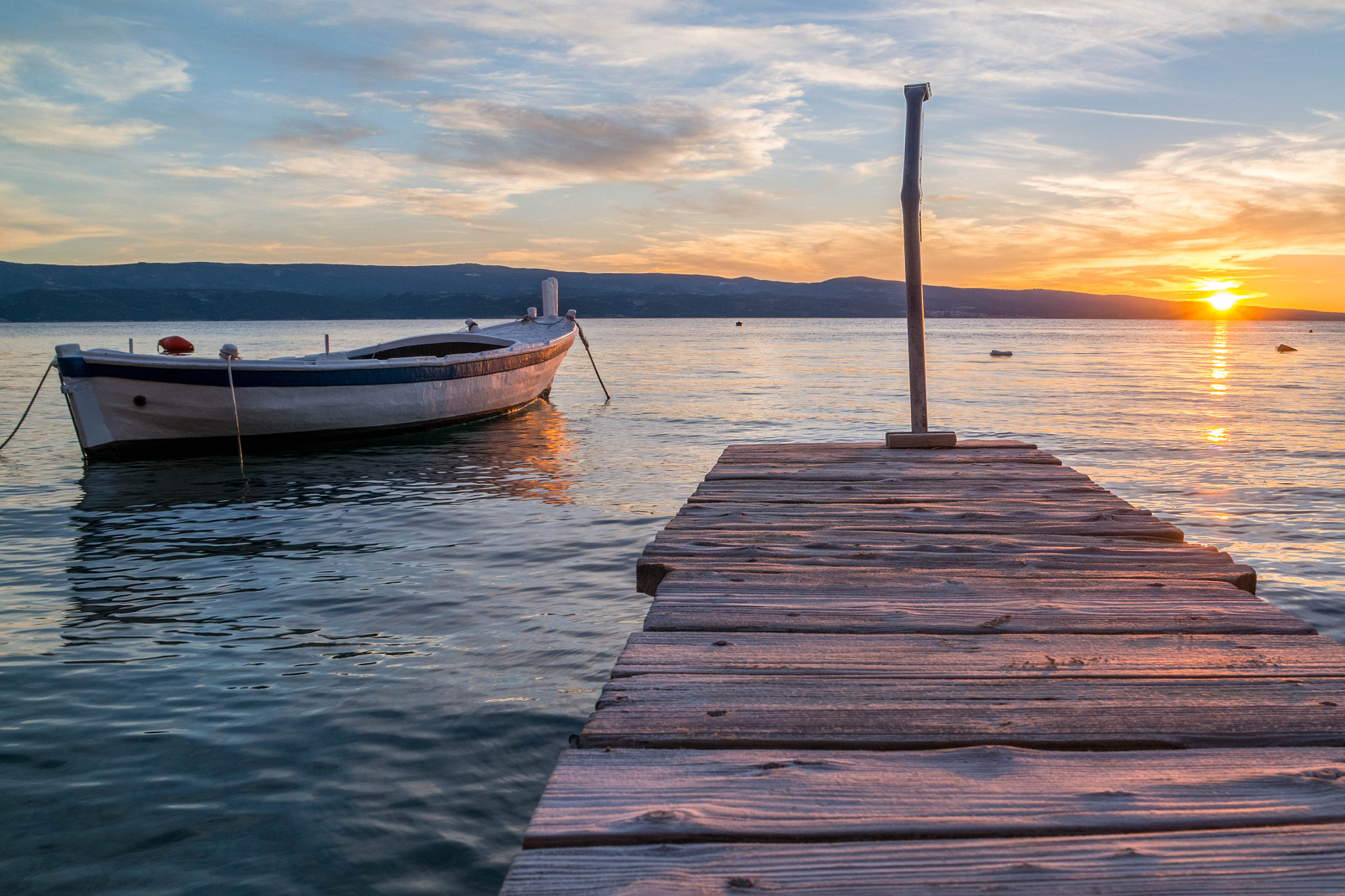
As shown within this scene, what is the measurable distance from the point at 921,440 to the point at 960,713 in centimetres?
529

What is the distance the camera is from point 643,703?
237cm

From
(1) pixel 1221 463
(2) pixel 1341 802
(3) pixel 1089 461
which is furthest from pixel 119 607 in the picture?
(1) pixel 1221 463

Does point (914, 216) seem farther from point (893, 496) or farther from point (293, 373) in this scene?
point (293, 373)

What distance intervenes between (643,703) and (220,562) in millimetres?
7603

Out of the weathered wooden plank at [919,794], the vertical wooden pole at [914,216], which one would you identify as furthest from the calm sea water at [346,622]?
the vertical wooden pole at [914,216]

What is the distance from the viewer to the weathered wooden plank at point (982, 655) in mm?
2596

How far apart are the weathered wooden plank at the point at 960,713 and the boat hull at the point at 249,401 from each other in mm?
13799

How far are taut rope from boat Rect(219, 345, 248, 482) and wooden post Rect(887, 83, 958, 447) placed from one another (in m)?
10.3

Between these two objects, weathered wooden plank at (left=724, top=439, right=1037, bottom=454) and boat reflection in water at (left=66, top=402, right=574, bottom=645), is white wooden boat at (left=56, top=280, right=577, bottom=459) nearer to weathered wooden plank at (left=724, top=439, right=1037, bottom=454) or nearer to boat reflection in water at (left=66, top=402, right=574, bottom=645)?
boat reflection in water at (left=66, top=402, right=574, bottom=645)

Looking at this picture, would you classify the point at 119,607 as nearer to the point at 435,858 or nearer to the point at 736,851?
the point at 435,858

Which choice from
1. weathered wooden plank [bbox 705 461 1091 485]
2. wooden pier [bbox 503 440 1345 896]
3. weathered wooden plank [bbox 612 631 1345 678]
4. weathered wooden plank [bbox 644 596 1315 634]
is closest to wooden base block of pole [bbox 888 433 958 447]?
weathered wooden plank [bbox 705 461 1091 485]

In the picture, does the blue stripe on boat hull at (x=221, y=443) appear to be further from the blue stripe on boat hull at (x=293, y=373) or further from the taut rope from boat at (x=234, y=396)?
the blue stripe on boat hull at (x=293, y=373)

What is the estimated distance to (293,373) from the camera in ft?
49.2

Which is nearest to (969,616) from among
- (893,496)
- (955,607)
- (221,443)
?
(955,607)
